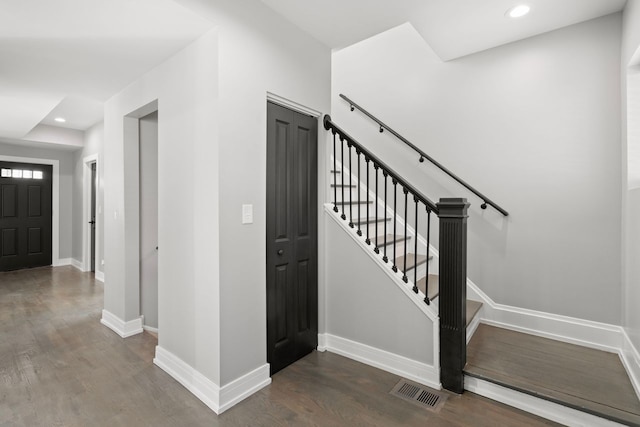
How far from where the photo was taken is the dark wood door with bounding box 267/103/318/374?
2451 mm

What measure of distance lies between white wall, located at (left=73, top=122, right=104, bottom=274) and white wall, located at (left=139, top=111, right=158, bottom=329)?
2368mm

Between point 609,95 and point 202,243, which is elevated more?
point 609,95

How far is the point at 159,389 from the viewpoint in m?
2.26

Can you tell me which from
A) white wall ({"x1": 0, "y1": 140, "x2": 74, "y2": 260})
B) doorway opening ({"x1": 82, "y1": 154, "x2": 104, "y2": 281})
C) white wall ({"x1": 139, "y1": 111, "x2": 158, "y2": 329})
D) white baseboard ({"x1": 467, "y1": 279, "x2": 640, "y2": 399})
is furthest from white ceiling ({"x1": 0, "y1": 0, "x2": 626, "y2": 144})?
white wall ({"x1": 0, "y1": 140, "x2": 74, "y2": 260})

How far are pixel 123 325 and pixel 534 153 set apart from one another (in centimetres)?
417

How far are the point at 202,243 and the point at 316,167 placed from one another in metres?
1.18

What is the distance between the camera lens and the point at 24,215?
6.16 metres

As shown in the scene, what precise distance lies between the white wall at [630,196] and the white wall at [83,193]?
6238 mm

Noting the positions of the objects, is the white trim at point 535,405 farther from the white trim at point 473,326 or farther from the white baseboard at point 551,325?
the white baseboard at point 551,325

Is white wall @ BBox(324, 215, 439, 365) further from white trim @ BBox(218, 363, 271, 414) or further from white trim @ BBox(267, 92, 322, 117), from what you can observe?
white trim @ BBox(267, 92, 322, 117)

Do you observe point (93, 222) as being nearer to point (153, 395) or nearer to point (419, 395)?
point (153, 395)

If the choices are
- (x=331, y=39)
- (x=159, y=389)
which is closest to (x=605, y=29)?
(x=331, y=39)

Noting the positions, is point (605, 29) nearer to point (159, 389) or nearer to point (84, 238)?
point (159, 389)

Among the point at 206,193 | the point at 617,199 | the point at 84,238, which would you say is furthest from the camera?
the point at 84,238
